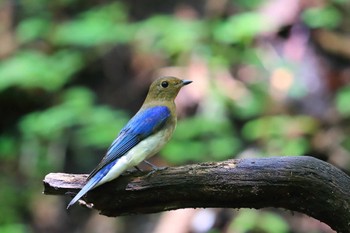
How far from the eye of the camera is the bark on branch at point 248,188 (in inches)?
96.6

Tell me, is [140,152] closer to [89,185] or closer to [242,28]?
[89,185]

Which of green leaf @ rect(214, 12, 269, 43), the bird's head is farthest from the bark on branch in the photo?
green leaf @ rect(214, 12, 269, 43)

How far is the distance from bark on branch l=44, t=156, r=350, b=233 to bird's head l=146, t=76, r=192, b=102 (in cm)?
64

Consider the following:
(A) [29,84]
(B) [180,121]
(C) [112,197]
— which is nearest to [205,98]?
(B) [180,121]

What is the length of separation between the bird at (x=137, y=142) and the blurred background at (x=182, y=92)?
1.86 m

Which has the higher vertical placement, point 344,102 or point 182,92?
point 182,92

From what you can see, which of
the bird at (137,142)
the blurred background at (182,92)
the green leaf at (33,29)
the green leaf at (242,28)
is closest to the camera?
the bird at (137,142)

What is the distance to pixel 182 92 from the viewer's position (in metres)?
5.70

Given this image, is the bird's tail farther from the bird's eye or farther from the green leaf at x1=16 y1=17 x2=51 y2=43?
the green leaf at x1=16 y1=17 x2=51 y2=43

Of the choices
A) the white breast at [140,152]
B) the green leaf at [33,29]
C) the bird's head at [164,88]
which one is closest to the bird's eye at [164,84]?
the bird's head at [164,88]

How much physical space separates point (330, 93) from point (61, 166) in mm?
2634

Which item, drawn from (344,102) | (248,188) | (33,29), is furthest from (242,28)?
(248,188)

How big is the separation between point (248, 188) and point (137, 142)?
1.97 ft

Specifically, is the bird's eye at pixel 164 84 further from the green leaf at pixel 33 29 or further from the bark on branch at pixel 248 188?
the green leaf at pixel 33 29
